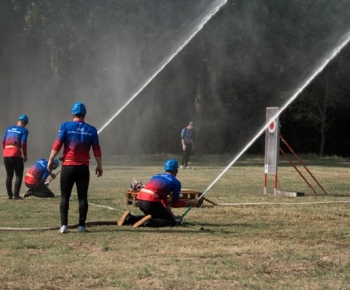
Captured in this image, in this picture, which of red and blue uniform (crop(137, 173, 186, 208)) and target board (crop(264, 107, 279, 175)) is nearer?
red and blue uniform (crop(137, 173, 186, 208))

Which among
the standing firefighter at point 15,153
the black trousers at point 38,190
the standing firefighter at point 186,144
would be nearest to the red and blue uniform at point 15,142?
the standing firefighter at point 15,153

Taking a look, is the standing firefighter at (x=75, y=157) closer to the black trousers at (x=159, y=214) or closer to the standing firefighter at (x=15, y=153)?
Result: the black trousers at (x=159, y=214)

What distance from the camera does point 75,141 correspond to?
10125mm

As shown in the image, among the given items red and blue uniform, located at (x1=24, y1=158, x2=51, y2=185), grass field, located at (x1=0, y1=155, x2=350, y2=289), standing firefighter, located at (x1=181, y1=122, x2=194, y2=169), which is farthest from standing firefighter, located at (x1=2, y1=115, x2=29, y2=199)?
standing firefighter, located at (x1=181, y1=122, x2=194, y2=169)

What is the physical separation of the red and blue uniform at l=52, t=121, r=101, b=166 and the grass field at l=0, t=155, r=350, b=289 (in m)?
1.05

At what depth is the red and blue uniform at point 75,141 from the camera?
10.1 meters

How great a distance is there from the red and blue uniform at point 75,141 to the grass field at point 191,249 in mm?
1050

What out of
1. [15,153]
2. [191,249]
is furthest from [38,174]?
[191,249]

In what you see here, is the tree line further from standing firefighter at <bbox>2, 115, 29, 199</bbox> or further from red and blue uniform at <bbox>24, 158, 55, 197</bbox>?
standing firefighter at <bbox>2, 115, 29, 199</bbox>

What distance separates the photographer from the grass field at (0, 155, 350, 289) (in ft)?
22.6

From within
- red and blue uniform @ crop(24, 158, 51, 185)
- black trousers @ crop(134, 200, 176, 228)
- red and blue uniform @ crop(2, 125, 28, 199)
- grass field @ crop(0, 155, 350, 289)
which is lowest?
grass field @ crop(0, 155, 350, 289)

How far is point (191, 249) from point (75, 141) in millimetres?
2566

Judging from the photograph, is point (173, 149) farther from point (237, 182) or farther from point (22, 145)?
point (22, 145)

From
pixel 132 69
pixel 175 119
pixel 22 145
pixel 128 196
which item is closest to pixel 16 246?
pixel 128 196
